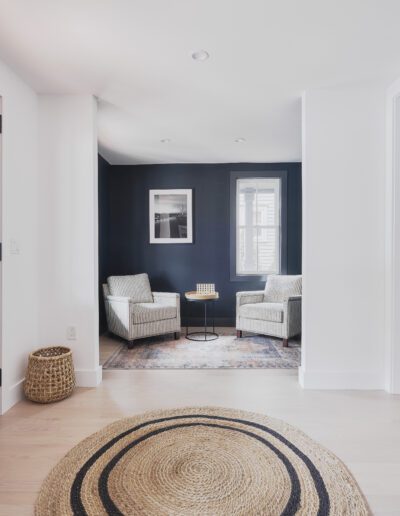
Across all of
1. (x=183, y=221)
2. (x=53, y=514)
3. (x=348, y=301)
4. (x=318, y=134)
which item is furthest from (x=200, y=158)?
(x=53, y=514)

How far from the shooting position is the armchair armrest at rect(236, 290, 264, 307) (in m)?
4.50

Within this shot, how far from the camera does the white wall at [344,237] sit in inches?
109

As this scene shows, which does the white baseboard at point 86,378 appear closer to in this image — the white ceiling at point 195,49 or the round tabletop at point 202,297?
the round tabletop at point 202,297

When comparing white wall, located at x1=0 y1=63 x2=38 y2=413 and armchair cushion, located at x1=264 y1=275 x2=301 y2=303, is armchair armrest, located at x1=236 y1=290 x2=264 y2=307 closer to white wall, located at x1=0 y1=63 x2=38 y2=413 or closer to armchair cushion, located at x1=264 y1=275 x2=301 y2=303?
armchair cushion, located at x1=264 y1=275 x2=301 y2=303

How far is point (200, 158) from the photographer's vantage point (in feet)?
15.9

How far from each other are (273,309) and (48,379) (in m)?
2.62

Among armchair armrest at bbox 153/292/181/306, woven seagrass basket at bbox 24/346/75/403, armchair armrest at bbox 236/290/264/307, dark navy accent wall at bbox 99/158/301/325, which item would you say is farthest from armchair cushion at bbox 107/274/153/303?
woven seagrass basket at bbox 24/346/75/403

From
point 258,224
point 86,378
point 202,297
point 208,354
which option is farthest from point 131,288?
point 258,224

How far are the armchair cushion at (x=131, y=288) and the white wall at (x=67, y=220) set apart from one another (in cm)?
153

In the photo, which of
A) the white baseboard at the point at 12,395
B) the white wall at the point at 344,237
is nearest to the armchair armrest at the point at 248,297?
the white wall at the point at 344,237

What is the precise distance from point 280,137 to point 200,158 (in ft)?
4.23

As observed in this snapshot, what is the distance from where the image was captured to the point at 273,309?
416cm

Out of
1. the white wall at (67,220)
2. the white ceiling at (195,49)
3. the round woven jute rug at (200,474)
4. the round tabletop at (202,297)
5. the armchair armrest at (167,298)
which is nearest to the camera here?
the round woven jute rug at (200,474)

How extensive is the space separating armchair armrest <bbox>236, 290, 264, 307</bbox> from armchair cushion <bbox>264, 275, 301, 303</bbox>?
0.09 m
